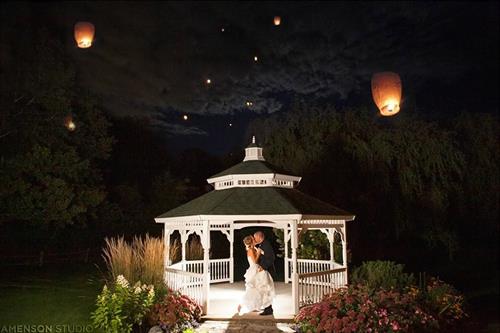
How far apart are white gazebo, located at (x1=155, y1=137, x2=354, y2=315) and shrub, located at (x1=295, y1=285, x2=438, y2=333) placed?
93 cm

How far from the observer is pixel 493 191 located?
1919 centimetres

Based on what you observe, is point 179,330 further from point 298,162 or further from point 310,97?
point 310,97

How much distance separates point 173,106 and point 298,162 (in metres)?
19.4

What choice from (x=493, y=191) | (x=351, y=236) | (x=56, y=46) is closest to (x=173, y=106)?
(x=56, y=46)

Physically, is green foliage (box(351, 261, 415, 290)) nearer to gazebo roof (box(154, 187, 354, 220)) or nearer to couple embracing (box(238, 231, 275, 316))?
gazebo roof (box(154, 187, 354, 220))

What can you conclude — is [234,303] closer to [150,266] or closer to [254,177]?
[150,266]

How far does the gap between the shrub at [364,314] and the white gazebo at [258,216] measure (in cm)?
93

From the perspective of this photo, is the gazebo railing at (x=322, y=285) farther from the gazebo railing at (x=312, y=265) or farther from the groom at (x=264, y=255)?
the gazebo railing at (x=312, y=265)

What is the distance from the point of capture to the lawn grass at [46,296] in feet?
33.4

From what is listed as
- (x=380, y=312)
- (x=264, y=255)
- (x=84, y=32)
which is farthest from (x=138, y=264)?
(x=84, y=32)

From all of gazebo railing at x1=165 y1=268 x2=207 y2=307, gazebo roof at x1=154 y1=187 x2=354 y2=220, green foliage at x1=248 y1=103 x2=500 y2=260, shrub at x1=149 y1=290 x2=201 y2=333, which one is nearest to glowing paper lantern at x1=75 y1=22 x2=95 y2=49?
gazebo roof at x1=154 y1=187 x2=354 y2=220

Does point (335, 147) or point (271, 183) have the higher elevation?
point (335, 147)

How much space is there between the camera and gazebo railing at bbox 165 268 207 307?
10453 mm

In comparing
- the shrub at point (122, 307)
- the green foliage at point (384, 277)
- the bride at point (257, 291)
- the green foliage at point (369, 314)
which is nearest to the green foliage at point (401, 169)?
the green foliage at point (384, 277)
